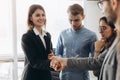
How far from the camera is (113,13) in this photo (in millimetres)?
1233

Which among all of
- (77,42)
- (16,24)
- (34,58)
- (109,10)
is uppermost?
(109,10)

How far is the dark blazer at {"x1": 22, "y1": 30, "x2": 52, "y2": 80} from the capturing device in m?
2.26

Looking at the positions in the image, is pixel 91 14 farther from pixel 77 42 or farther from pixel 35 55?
pixel 35 55

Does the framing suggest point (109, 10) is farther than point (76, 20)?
No

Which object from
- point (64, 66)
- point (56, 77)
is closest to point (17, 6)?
point (56, 77)

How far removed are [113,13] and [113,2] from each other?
6 cm

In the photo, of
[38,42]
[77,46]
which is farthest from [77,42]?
[38,42]

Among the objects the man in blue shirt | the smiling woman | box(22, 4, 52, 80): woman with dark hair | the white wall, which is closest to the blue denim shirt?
the man in blue shirt

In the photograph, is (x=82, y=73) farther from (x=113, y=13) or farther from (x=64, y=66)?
(x=113, y=13)

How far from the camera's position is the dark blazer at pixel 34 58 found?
2.26 m

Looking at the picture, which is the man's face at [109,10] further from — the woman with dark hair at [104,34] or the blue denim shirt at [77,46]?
the blue denim shirt at [77,46]

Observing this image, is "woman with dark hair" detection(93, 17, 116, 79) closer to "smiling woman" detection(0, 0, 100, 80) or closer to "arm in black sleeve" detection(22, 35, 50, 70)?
"arm in black sleeve" detection(22, 35, 50, 70)

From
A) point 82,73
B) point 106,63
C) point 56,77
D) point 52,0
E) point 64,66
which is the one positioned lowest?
point 56,77

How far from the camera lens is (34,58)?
89.2 inches
